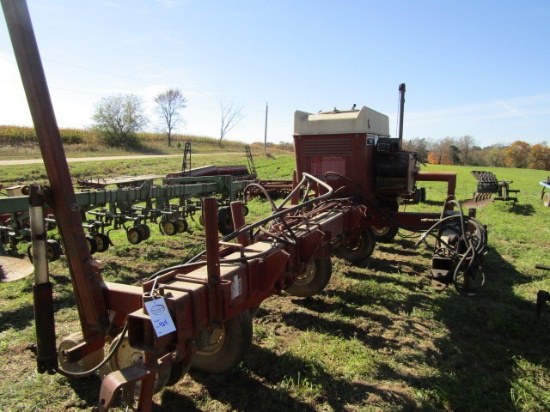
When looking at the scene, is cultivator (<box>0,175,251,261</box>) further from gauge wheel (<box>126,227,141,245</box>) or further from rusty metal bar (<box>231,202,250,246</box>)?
rusty metal bar (<box>231,202,250,246</box>)

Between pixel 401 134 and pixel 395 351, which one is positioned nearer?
pixel 395 351

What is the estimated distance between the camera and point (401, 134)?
698 cm

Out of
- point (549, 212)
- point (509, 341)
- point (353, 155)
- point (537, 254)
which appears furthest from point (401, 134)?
point (549, 212)

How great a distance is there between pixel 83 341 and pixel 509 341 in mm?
3813

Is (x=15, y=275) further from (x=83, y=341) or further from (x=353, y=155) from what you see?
(x=353, y=155)

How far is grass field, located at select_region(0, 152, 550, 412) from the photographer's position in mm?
2961

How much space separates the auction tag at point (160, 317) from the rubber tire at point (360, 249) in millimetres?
4726

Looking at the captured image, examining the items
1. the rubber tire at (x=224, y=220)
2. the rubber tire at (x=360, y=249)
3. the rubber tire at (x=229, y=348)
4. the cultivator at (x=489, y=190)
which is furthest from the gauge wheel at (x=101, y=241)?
the cultivator at (x=489, y=190)

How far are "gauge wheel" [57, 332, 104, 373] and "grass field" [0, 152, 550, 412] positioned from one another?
24cm

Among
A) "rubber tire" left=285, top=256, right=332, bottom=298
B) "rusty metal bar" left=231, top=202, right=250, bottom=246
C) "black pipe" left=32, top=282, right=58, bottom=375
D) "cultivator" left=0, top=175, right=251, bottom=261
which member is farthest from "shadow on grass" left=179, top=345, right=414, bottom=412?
"cultivator" left=0, top=175, right=251, bottom=261

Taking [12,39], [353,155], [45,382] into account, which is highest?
[12,39]

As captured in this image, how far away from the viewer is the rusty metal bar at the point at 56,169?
221 cm

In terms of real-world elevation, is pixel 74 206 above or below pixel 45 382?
above

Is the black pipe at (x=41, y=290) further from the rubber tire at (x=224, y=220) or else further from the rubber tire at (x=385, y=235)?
the rubber tire at (x=385, y=235)
